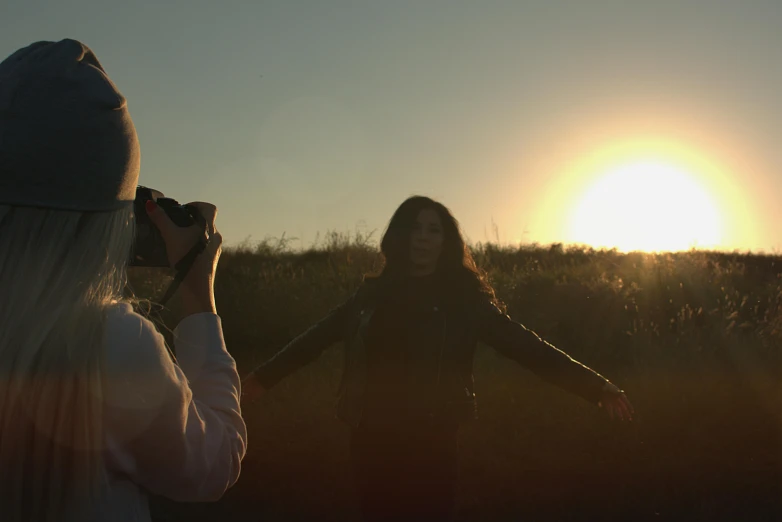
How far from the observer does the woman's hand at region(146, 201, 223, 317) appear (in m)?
1.40

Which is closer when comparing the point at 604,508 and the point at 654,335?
the point at 604,508

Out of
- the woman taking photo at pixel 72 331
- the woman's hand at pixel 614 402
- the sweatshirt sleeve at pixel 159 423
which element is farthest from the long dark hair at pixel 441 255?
the woman taking photo at pixel 72 331

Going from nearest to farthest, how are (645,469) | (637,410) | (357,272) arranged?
(645,469) < (637,410) < (357,272)

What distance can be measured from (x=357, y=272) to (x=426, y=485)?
755 centimetres

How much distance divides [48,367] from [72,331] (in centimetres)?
6

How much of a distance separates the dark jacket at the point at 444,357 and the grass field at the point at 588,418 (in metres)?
2.21

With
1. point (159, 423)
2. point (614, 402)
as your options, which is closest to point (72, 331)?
point (159, 423)

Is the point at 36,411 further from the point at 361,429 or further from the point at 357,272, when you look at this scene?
the point at 357,272

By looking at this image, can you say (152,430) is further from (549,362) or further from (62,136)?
(549,362)

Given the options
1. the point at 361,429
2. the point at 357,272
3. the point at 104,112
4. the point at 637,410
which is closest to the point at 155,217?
the point at 104,112

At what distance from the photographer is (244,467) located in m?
6.27

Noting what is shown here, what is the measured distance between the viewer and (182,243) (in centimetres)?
141

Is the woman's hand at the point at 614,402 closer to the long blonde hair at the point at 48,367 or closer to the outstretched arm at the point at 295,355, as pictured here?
the outstretched arm at the point at 295,355

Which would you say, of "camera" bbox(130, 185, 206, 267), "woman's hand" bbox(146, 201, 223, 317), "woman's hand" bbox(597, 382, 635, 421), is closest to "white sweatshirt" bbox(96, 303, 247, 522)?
"woman's hand" bbox(146, 201, 223, 317)
